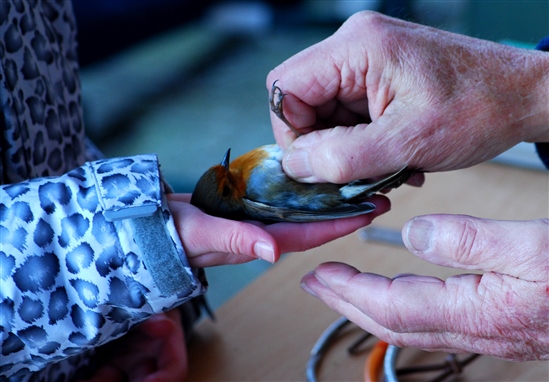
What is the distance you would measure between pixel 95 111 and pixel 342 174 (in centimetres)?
353

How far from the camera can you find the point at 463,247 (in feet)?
2.74

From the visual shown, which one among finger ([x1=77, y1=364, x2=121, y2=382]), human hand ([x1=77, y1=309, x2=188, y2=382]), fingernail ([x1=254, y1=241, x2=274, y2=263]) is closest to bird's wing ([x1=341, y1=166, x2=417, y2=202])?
fingernail ([x1=254, y1=241, x2=274, y2=263])

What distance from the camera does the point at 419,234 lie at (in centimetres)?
87

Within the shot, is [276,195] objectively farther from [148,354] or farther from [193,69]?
[193,69]

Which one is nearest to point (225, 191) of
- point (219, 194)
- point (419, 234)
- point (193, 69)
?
point (219, 194)

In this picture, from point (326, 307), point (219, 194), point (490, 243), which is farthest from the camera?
point (326, 307)

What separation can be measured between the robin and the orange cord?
0.22m

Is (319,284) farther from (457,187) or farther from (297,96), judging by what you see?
(457,187)

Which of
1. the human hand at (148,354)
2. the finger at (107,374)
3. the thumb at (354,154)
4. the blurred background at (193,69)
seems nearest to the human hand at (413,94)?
the thumb at (354,154)

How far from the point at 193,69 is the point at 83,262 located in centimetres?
417

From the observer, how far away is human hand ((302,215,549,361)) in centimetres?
82

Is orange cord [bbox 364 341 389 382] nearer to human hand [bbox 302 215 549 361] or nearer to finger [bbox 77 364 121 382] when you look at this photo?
human hand [bbox 302 215 549 361]

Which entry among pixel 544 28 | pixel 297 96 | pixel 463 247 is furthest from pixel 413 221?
pixel 544 28

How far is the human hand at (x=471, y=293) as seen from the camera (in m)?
0.82
